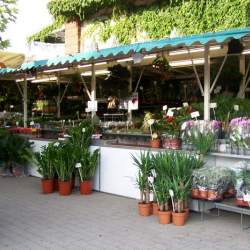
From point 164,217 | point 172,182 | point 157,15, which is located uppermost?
point 157,15

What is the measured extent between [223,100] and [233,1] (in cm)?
478

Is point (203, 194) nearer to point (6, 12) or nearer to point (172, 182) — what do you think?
point (172, 182)

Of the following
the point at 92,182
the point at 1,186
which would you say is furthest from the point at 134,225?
the point at 1,186

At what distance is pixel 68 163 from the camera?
869cm

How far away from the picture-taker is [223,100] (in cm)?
813

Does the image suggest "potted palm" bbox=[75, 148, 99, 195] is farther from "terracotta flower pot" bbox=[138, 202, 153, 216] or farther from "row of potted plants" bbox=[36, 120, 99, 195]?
"terracotta flower pot" bbox=[138, 202, 153, 216]

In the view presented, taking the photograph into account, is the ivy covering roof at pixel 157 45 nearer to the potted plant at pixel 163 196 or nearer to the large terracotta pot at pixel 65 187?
the potted plant at pixel 163 196

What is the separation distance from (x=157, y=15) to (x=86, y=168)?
6908 millimetres

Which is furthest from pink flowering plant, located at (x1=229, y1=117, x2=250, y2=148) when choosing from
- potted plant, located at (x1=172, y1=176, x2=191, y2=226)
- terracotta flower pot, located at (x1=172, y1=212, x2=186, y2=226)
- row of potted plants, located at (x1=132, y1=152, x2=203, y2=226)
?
terracotta flower pot, located at (x1=172, y1=212, x2=186, y2=226)

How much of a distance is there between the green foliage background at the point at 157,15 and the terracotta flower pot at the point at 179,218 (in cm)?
679

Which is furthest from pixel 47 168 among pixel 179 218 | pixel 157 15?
pixel 157 15

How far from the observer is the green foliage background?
12031mm

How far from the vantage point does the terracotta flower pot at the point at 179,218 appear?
21.2ft

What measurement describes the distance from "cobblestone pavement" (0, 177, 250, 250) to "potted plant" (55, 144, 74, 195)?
0.34m
